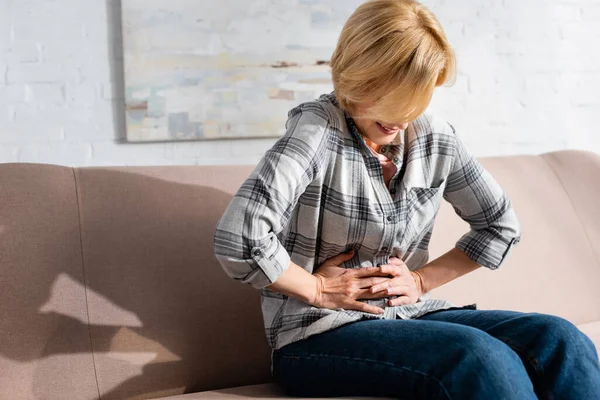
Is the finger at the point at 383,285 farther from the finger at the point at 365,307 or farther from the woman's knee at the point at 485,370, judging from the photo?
the woman's knee at the point at 485,370

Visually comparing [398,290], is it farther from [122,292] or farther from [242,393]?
[122,292]

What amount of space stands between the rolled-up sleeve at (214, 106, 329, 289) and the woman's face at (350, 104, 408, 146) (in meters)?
0.11

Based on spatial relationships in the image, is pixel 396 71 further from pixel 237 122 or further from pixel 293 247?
pixel 237 122

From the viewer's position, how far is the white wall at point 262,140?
2.50m

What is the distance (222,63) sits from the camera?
8.83ft

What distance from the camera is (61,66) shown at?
2533 millimetres

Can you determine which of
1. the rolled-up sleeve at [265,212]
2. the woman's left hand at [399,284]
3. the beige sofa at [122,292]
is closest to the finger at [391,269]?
the woman's left hand at [399,284]

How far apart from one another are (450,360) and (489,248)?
52 cm

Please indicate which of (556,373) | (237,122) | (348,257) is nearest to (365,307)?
(348,257)

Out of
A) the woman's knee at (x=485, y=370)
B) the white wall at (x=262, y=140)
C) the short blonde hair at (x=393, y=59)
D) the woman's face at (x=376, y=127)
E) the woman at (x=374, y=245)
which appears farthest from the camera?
the white wall at (x=262, y=140)

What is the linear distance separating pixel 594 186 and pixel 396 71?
1.26 meters

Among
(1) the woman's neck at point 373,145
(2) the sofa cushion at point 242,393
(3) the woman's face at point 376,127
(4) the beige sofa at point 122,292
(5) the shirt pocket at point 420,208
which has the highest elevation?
(3) the woman's face at point 376,127

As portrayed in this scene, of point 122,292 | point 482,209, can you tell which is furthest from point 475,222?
point 122,292

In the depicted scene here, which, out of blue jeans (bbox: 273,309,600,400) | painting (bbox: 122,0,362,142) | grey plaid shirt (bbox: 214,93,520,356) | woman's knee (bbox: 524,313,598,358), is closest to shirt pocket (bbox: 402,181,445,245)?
grey plaid shirt (bbox: 214,93,520,356)
